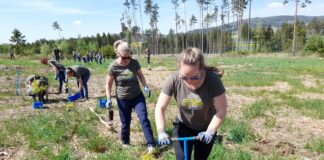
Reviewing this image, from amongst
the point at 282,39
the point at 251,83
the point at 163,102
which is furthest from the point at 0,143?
the point at 282,39

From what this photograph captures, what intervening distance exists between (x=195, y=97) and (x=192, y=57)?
0.55 meters

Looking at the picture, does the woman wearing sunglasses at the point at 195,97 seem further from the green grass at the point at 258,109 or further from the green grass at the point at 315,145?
the green grass at the point at 258,109

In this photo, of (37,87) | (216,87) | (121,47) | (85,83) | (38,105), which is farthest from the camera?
(85,83)

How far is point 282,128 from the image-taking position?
818cm

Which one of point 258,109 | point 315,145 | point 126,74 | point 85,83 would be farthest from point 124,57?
point 85,83

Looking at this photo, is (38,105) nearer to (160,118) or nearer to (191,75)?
(160,118)

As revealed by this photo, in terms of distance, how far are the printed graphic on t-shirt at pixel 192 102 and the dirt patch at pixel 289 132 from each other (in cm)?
324

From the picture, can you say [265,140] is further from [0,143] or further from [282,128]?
[0,143]

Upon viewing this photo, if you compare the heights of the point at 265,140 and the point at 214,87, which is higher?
the point at 214,87

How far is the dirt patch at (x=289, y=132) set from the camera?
6.50 meters

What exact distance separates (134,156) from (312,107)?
6643 millimetres

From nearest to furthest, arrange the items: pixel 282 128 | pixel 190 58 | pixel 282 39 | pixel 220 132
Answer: pixel 190 58 < pixel 220 132 < pixel 282 128 < pixel 282 39

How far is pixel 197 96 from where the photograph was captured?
3.64 meters

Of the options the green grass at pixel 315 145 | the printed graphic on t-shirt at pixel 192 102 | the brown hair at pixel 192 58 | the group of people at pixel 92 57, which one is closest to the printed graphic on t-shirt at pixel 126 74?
the printed graphic on t-shirt at pixel 192 102
